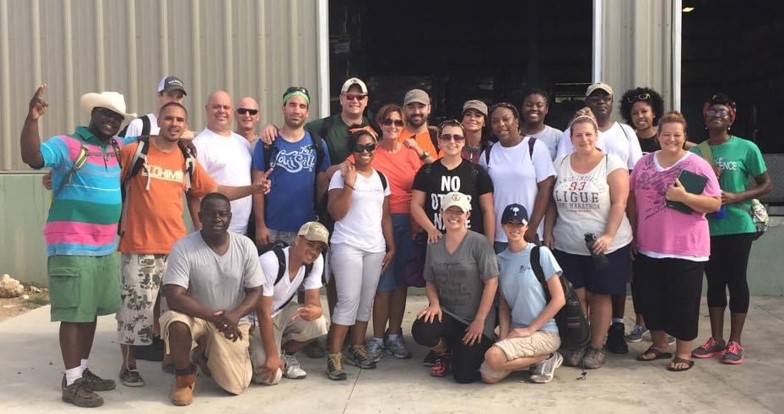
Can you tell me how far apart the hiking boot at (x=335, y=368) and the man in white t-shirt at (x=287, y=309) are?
0.17 metres

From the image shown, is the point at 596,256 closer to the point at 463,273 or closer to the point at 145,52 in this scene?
the point at 463,273

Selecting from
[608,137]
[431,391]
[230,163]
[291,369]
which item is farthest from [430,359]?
[608,137]

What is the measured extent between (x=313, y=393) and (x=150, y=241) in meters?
1.34

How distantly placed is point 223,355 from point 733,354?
11.0 feet

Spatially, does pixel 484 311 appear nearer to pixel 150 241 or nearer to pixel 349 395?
pixel 349 395

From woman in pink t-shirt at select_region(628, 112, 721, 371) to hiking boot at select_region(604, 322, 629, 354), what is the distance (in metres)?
0.38

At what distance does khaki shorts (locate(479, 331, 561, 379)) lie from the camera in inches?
179

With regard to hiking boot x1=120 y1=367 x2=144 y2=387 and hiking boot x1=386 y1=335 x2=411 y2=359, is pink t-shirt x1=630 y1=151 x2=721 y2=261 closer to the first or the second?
hiking boot x1=386 y1=335 x2=411 y2=359

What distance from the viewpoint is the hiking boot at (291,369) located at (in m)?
4.77

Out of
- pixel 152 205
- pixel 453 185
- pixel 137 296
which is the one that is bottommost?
pixel 137 296

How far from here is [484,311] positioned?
465 centimetres

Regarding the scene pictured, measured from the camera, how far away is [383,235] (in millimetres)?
5031

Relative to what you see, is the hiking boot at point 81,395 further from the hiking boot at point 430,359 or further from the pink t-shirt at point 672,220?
the pink t-shirt at point 672,220

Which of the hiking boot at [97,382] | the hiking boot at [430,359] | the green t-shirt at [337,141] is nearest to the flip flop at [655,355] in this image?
the hiking boot at [430,359]
